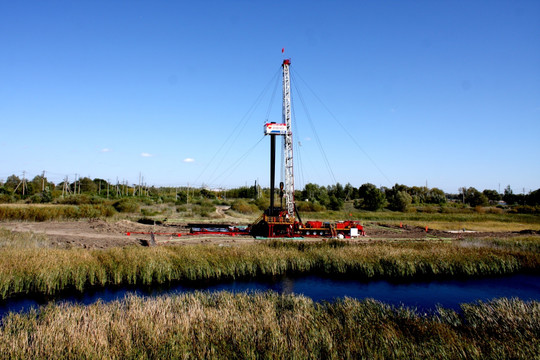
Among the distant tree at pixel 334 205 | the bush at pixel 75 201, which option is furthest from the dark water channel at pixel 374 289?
the distant tree at pixel 334 205

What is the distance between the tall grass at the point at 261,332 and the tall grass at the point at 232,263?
5.56 meters

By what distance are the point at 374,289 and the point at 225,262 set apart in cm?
829

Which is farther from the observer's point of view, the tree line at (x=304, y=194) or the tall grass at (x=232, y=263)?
the tree line at (x=304, y=194)

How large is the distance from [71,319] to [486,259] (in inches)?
936

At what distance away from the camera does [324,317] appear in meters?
12.3

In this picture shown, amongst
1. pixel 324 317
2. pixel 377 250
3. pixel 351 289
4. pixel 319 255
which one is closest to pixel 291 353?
pixel 324 317

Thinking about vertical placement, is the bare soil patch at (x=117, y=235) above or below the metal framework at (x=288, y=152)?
below

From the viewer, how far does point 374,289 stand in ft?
67.3

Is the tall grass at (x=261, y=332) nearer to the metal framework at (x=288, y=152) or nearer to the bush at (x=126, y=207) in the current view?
the metal framework at (x=288, y=152)

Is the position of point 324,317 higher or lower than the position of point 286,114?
lower

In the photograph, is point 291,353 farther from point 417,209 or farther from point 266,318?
point 417,209

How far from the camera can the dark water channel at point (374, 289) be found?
58.1 ft

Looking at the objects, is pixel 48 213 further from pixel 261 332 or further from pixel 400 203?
pixel 400 203

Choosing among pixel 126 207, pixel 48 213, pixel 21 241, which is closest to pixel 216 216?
pixel 126 207
